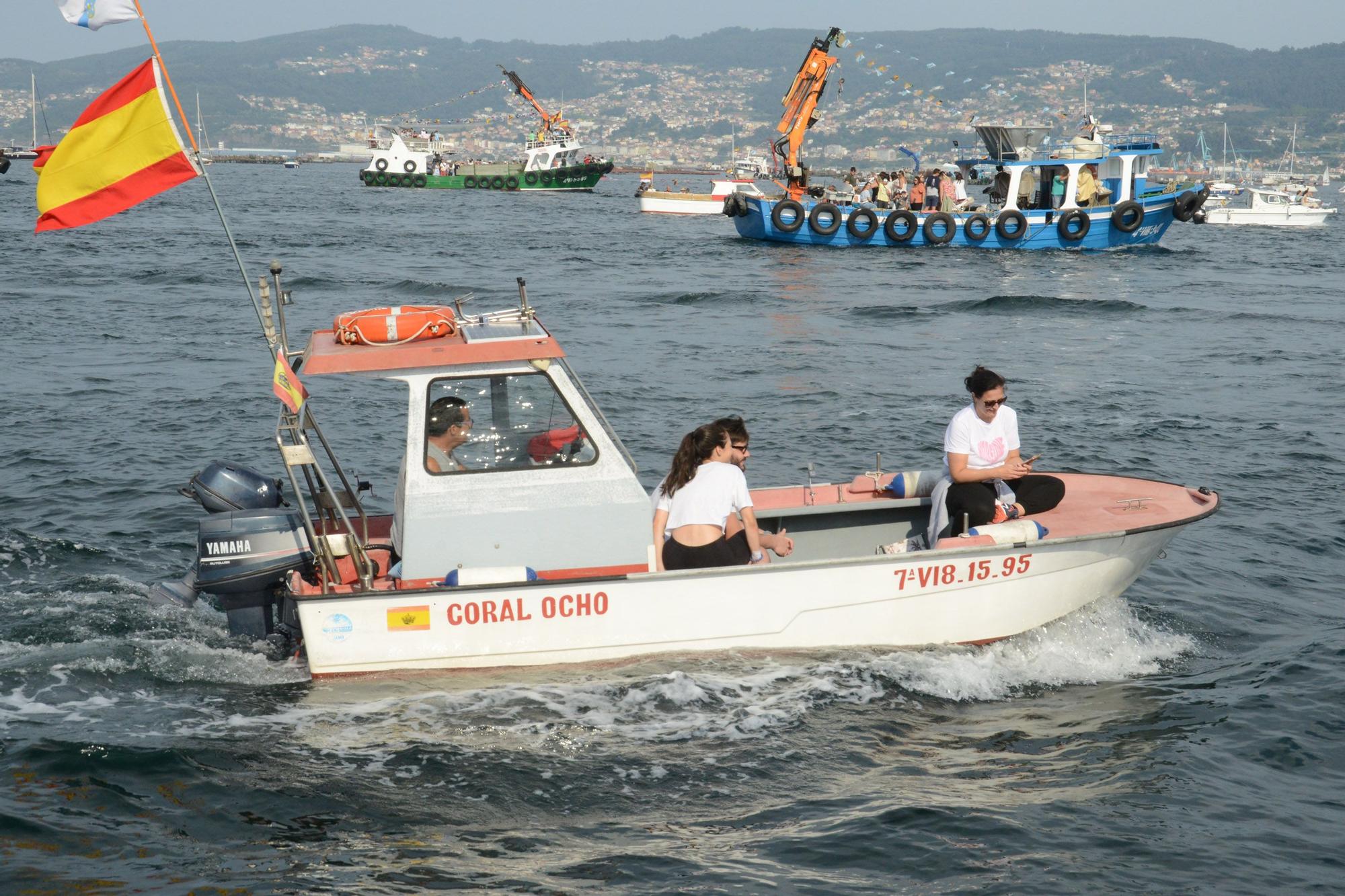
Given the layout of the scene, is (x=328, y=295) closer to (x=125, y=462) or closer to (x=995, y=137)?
(x=125, y=462)

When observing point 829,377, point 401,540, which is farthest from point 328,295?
point 401,540

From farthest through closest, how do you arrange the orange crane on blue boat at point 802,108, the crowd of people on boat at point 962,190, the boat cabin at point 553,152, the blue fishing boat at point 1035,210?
the boat cabin at point 553,152 < the orange crane on blue boat at point 802,108 < the crowd of people on boat at point 962,190 < the blue fishing boat at point 1035,210

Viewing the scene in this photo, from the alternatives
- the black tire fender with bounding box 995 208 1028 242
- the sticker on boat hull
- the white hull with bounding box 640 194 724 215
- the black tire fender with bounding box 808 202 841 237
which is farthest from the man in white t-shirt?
the white hull with bounding box 640 194 724 215

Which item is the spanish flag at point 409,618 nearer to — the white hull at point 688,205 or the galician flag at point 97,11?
the galician flag at point 97,11

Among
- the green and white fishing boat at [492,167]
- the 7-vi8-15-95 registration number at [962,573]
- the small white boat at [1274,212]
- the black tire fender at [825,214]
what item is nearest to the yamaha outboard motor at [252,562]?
the 7-vi8-15-95 registration number at [962,573]

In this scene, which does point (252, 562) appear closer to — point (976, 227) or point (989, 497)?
point (989, 497)

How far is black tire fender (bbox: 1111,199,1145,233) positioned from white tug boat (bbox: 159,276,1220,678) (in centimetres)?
3196

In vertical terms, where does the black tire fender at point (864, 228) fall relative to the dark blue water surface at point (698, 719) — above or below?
above

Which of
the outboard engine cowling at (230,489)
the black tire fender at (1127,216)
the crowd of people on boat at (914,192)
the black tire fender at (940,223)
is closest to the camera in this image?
the outboard engine cowling at (230,489)

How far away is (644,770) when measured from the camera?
6.69 m

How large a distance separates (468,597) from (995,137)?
3673cm

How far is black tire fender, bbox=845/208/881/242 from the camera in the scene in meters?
38.0

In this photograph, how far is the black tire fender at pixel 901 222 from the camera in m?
37.8

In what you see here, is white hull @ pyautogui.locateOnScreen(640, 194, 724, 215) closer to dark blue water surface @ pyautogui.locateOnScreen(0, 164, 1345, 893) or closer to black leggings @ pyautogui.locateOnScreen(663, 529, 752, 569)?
dark blue water surface @ pyautogui.locateOnScreen(0, 164, 1345, 893)
